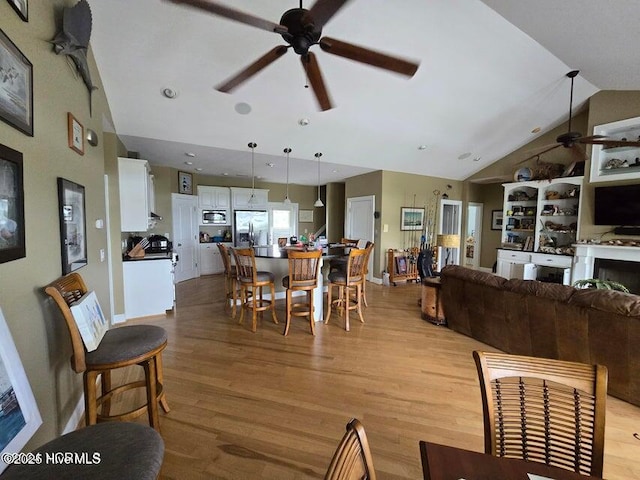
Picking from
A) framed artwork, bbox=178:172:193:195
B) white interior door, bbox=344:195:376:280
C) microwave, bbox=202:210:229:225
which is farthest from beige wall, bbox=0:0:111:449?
white interior door, bbox=344:195:376:280

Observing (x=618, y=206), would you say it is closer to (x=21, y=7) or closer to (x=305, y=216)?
(x=305, y=216)

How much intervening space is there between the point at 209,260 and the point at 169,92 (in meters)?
Answer: 4.40

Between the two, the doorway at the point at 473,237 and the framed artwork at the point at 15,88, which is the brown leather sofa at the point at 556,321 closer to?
the framed artwork at the point at 15,88

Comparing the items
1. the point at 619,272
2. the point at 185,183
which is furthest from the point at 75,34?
the point at 619,272

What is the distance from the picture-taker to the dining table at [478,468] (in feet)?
2.42

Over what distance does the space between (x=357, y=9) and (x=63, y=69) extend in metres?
2.43

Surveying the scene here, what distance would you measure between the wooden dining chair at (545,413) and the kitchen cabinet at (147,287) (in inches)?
162

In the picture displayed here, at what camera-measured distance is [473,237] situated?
794 cm

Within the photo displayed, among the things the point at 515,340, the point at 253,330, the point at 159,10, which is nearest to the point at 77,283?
the point at 253,330

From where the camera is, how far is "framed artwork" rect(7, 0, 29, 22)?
1.23 m

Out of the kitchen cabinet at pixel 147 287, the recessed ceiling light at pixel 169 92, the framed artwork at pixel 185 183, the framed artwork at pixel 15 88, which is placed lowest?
the kitchen cabinet at pixel 147 287

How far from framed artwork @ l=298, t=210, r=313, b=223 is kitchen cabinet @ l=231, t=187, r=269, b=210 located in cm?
126

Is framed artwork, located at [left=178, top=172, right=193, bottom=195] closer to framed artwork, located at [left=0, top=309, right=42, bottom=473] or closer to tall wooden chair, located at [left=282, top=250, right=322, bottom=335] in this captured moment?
tall wooden chair, located at [left=282, top=250, right=322, bottom=335]

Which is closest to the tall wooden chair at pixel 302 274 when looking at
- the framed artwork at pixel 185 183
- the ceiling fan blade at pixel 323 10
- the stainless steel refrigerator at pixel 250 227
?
the ceiling fan blade at pixel 323 10
